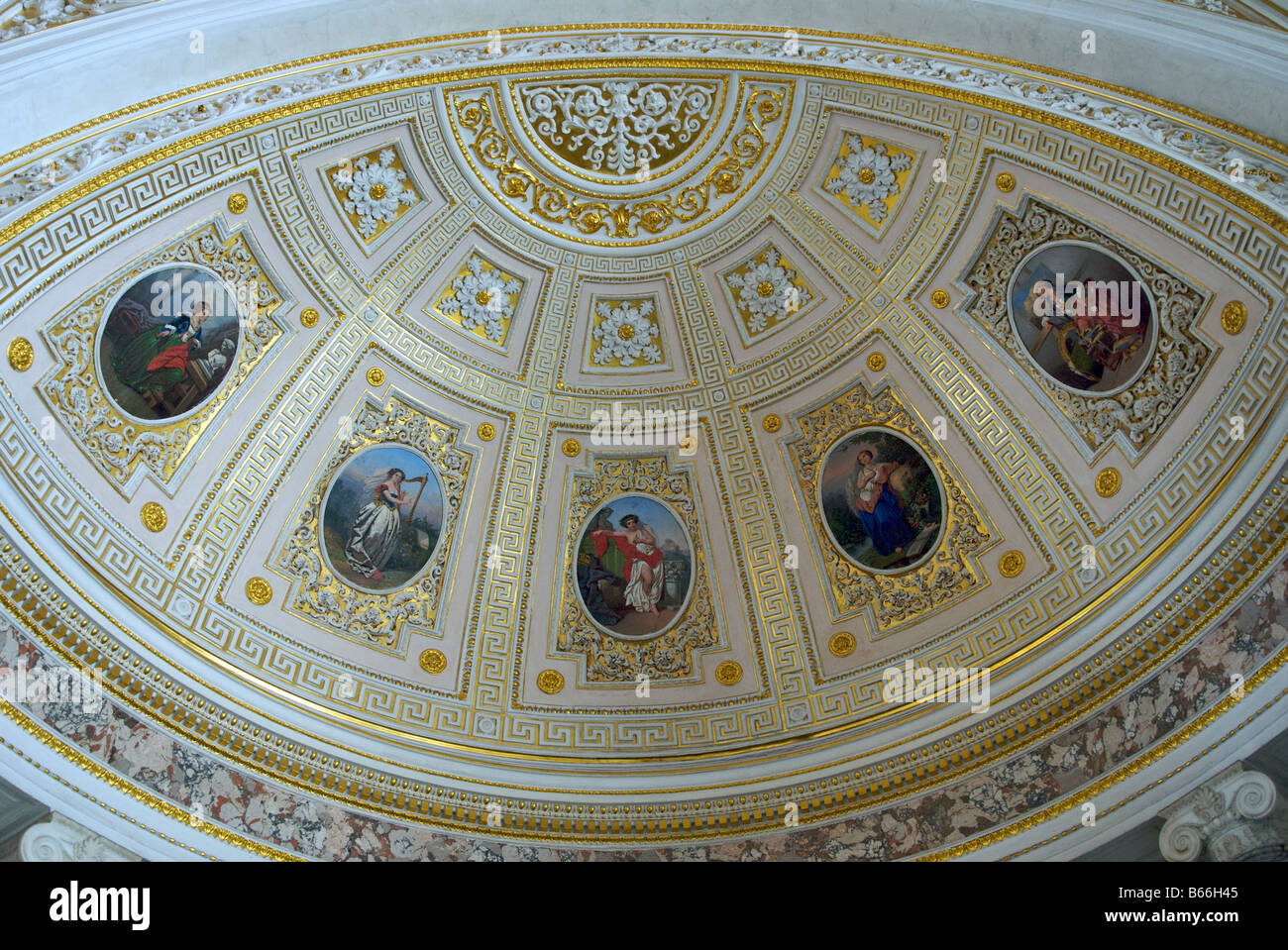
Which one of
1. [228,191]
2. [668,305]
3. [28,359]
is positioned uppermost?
[668,305]

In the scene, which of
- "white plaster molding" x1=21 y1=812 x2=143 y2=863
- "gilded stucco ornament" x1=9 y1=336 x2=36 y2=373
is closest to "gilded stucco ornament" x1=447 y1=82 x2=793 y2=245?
"gilded stucco ornament" x1=9 y1=336 x2=36 y2=373

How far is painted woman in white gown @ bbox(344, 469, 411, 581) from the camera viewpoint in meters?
14.1

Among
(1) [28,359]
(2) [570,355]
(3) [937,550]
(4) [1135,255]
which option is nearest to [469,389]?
(2) [570,355]

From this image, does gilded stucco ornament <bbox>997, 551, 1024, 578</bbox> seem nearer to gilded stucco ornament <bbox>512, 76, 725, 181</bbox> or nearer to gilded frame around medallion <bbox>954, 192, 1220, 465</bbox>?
gilded frame around medallion <bbox>954, 192, 1220, 465</bbox>

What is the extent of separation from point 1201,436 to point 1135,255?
1926 millimetres

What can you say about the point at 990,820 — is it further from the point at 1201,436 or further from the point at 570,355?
the point at 570,355

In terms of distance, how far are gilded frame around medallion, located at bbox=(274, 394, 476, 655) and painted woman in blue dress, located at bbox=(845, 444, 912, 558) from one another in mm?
4827

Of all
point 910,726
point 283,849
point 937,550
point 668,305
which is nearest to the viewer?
point 283,849

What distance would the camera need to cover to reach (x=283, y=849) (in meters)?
11.9

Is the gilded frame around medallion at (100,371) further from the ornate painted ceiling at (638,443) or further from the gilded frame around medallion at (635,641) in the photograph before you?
the gilded frame around medallion at (635,641)

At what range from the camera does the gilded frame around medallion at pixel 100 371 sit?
456 inches

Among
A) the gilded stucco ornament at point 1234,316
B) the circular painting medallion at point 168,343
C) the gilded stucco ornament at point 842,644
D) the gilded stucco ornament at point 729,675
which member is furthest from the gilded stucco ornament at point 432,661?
the gilded stucco ornament at point 1234,316

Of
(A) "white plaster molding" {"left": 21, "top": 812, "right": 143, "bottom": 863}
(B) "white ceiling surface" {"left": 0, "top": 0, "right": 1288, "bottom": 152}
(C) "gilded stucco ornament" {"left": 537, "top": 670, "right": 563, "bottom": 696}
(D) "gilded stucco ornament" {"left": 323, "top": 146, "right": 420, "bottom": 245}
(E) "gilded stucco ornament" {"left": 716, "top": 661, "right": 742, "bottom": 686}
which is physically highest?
(D) "gilded stucco ornament" {"left": 323, "top": 146, "right": 420, "bottom": 245}

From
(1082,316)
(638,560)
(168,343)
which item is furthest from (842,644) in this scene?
(168,343)
